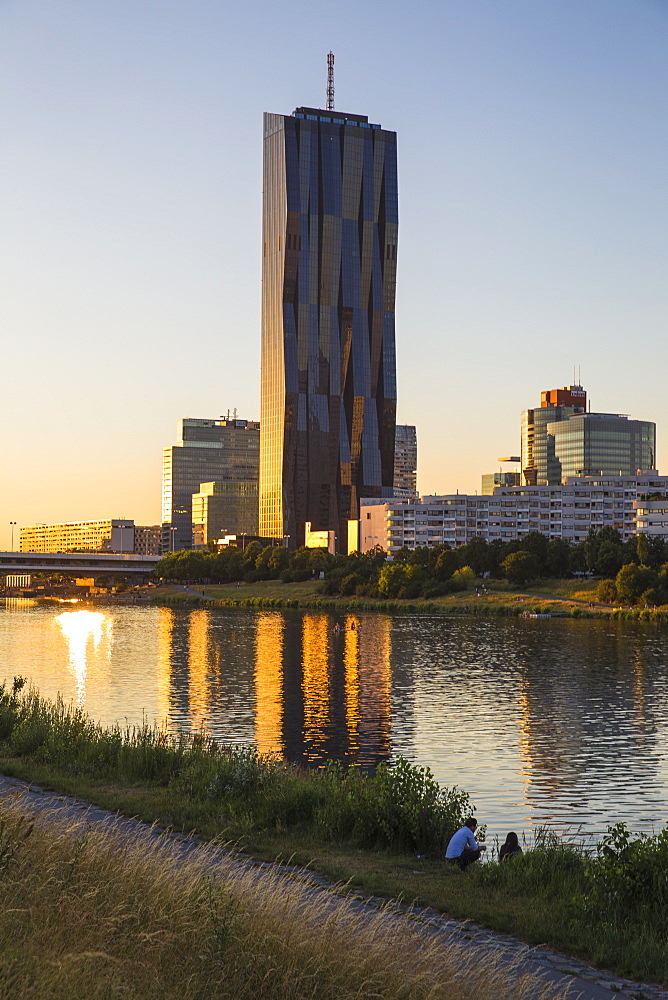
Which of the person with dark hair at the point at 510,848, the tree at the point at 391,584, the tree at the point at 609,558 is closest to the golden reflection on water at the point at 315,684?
the person with dark hair at the point at 510,848

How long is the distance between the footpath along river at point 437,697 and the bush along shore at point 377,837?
21.4ft

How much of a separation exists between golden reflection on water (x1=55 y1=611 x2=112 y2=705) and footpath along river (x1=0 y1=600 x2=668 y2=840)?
1.28ft

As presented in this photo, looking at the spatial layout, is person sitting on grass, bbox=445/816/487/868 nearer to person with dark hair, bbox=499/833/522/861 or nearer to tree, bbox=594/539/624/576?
person with dark hair, bbox=499/833/522/861

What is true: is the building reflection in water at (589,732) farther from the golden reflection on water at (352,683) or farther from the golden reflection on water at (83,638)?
the golden reflection on water at (83,638)

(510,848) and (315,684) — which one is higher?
(510,848)

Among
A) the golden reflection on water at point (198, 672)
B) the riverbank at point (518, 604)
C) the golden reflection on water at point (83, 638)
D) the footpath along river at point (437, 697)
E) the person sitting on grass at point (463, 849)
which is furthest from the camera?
the riverbank at point (518, 604)

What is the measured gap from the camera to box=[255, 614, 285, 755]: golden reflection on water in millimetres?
54969

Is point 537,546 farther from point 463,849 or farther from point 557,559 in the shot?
point 463,849

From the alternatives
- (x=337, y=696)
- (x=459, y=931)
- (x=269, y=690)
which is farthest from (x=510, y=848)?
(x=269, y=690)

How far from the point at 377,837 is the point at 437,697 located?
154ft

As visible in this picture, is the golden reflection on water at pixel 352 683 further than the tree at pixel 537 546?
No

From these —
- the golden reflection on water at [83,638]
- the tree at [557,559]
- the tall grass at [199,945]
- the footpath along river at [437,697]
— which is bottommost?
the golden reflection on water at [83,638]

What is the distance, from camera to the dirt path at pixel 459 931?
57.0 feet

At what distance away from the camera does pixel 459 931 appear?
19.7m
